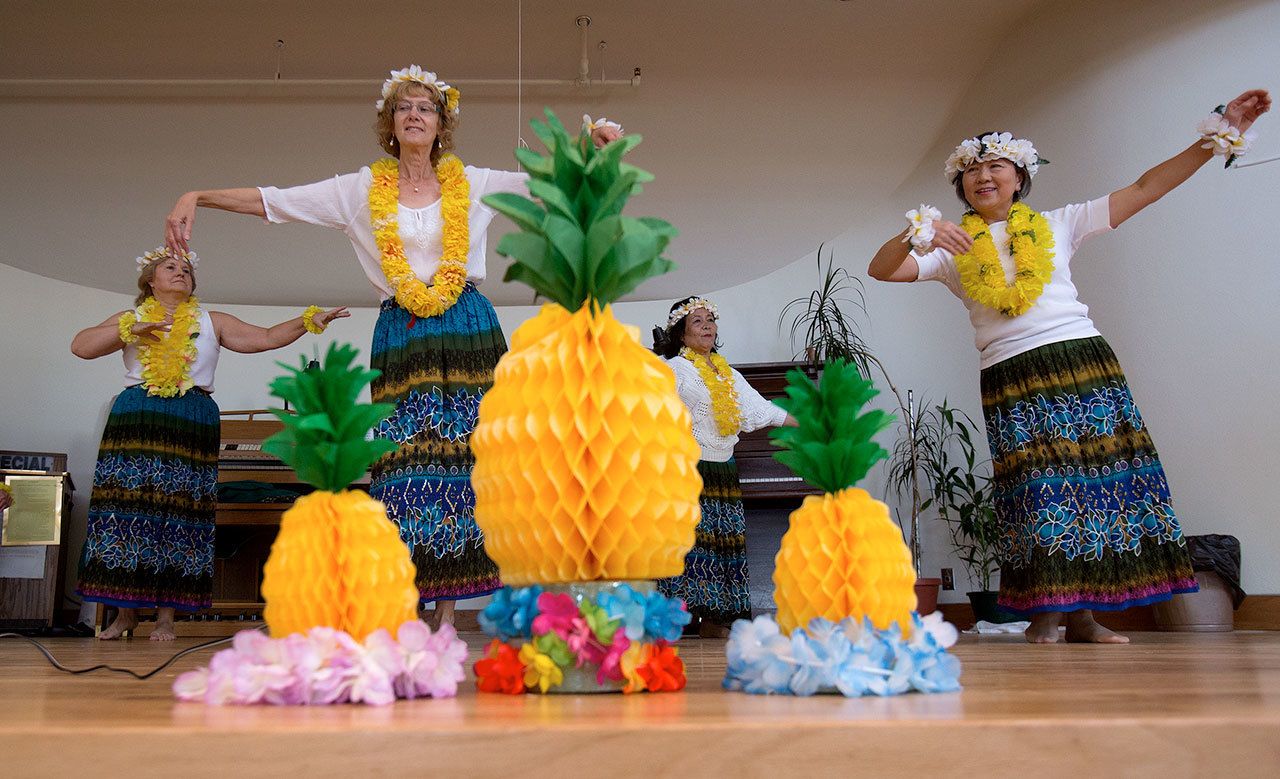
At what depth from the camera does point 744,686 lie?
959 mm

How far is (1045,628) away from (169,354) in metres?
3.48

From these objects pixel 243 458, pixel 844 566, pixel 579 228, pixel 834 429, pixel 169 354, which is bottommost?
pixel 844 566

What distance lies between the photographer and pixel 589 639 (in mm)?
939

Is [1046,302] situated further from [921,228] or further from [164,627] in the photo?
[164,627]

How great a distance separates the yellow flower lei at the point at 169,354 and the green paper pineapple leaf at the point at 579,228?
12.6ft

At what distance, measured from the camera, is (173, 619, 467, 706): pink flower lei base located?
2.74ft

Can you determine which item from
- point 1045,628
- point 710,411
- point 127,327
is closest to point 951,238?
point 1045,628

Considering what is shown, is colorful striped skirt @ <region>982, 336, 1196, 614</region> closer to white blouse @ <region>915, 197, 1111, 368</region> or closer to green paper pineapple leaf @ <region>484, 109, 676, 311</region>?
white blouse @ <region>915, 197, 1111, 368</region>

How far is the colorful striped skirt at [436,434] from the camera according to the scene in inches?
113

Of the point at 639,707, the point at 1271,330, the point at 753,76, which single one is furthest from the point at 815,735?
the point at 753,76

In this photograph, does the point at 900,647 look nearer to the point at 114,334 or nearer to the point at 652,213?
the point at 114,334

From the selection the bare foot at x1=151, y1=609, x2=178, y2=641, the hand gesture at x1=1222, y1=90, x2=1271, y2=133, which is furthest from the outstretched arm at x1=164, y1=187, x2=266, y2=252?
the hand gesture at x1=1222, y1=90, x2=1271, y2=133

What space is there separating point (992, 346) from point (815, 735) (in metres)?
2.80

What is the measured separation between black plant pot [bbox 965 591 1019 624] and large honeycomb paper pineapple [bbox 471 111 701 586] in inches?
184
